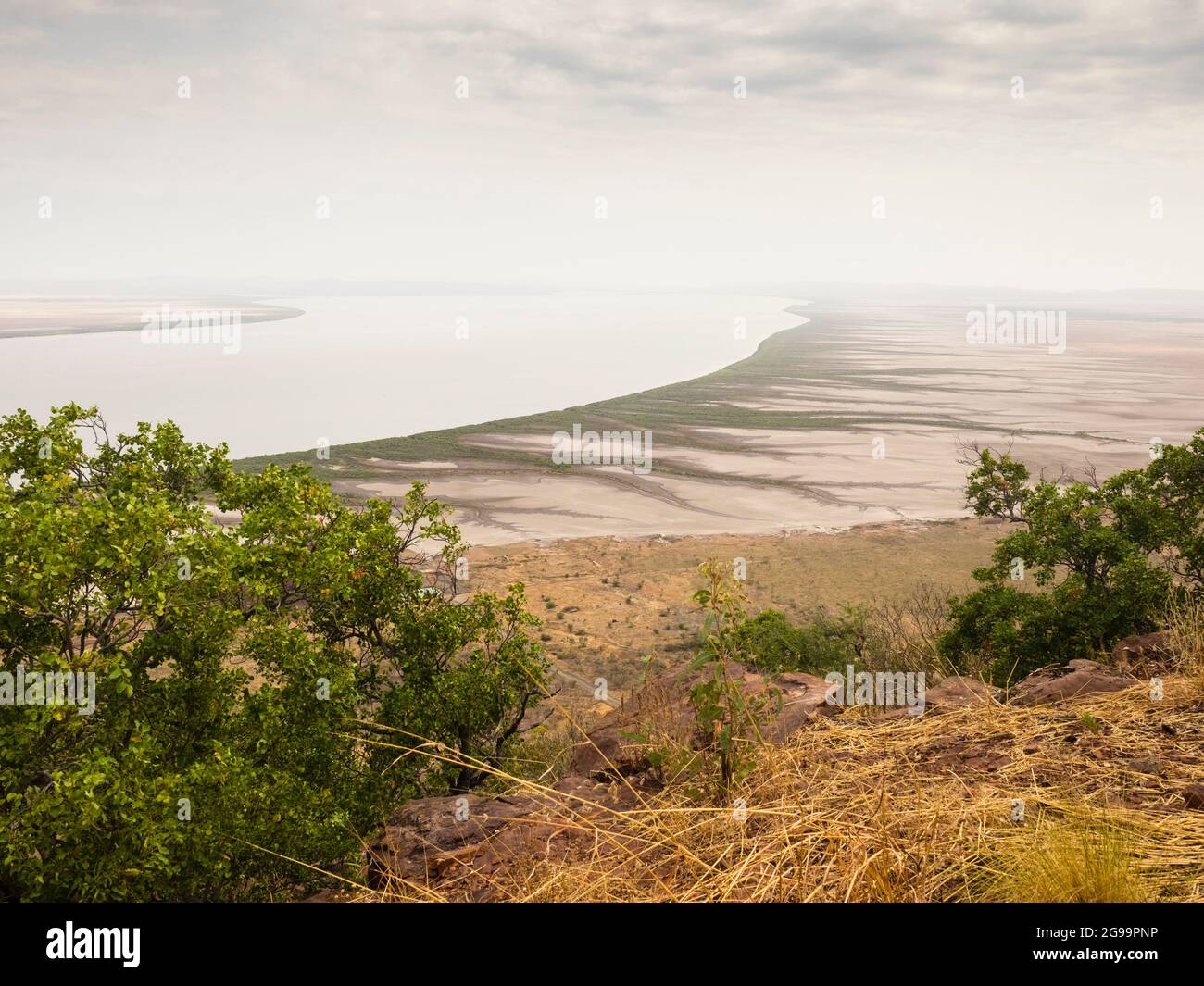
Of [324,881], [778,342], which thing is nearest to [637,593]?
[324,881]

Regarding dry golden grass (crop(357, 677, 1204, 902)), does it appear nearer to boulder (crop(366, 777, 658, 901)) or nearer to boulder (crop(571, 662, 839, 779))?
boulder (crop(366, 777, 658, 901))

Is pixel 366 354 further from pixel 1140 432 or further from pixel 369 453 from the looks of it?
pixel 1140 432

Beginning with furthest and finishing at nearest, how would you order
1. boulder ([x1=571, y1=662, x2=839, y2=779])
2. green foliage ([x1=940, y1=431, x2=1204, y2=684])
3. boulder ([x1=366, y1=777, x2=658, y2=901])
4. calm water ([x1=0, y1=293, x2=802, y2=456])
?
1. calm water ([x1=0, y1=293, x2=802, y2=456])
2. green foliage ([x1=940, y1=431, x2=1204, y2=684])
3. boulder ([x1=571, y1=662, x2=839, y2=779])
4. boulder ([x1=366, y1=777, x2=658, y2=901])

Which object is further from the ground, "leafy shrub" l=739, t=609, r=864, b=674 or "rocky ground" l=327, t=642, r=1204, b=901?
"rocky ground" l=327, t=642, r=1204, b=901

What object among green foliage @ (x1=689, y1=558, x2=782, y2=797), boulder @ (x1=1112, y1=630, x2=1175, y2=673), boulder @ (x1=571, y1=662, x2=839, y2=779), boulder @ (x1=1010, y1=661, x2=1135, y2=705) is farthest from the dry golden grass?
boulder @ (x1=1112, y1=630, x2=1175, y2=673)

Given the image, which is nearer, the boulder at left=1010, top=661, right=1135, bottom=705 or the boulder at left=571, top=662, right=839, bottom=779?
the boulder at left=571, top=662, right=839, bottom=779

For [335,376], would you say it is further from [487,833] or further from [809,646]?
[487,833]

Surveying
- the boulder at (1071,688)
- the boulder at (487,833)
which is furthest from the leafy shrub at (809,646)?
the boulder at (487,833)

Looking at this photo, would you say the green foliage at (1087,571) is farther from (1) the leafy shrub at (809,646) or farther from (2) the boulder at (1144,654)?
(2) the boulder at (1144,654)
